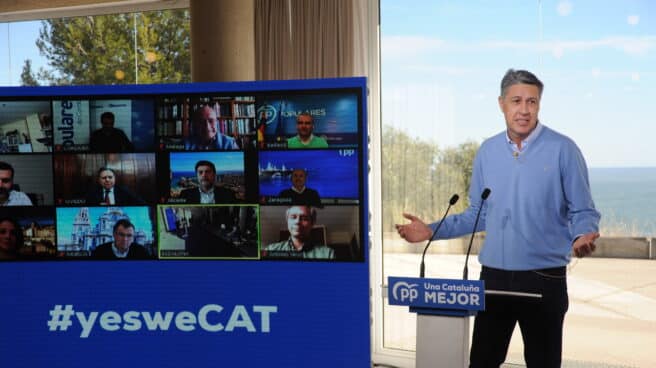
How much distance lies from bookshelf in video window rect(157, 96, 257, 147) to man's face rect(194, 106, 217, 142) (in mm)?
28

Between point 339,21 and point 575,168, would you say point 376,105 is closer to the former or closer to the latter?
point 339,21

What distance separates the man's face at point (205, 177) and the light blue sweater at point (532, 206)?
168 centimetres

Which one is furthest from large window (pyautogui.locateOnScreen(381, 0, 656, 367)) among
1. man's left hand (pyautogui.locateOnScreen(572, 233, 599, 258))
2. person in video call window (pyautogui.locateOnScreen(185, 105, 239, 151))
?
person in video call window (pyautogui.locateOnScreen(185, 105, 239, 151))

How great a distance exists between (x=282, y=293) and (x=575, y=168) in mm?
2075

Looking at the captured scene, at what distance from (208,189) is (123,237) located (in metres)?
0.59

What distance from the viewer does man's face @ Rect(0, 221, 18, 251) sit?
394 cm

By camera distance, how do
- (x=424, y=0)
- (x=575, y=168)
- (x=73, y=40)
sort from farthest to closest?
(x=73, y=40) → (x=424, y=0) → (x=575, y=168)

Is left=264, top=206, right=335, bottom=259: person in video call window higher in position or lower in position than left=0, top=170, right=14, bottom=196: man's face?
lower

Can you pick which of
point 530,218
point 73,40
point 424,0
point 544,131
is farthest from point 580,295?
point 73,40

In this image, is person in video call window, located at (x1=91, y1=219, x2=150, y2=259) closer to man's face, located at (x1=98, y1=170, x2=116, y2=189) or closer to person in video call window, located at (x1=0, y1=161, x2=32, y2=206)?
man's face, located at (x1=98, y1=170, x2=116, y2=189)

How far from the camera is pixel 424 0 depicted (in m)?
5.20

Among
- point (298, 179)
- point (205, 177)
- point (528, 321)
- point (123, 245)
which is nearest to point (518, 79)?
point (528, 321)

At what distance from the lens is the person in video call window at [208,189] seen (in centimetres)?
374

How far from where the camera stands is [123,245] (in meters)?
3.85
